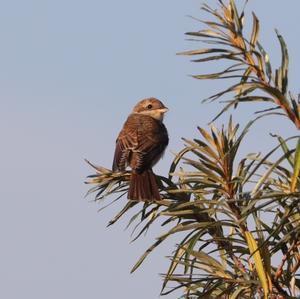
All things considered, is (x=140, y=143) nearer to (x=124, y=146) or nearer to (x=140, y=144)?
(x=140, y=144)

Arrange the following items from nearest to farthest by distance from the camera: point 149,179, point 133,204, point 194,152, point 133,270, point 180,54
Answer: point 180,54
point 133,270
point 194,152
point 133,204
point 149,179

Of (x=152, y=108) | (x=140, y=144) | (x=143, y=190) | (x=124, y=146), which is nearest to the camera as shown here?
(x=143, y=190)

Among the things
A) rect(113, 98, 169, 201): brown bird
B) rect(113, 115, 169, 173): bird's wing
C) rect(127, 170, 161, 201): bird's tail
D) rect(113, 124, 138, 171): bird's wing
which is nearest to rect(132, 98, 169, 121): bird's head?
rect(113, 98, 169, 201): brown bird

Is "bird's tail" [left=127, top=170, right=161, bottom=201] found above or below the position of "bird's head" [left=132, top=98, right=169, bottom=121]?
below

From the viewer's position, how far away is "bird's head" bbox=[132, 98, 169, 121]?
12.3m

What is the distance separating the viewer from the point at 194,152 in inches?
180

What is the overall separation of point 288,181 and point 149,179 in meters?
2.55

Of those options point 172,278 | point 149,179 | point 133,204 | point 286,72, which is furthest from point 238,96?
point 149,179

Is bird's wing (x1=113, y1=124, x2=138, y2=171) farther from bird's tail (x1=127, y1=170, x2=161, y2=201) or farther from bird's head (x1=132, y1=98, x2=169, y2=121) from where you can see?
bird's tail (x1=127, y1=170, x2=161, y2=201)

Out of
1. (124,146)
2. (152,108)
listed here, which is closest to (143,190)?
(124,146)

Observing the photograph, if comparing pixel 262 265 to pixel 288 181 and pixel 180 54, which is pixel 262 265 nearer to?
pixel 288 181

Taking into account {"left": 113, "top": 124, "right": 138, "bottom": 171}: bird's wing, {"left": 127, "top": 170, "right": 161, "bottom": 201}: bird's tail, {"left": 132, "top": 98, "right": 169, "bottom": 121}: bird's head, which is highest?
{"left": 132, "top": 98, "right": 169, "bottom": 121}: bird's head

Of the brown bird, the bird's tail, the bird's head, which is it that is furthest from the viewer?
the bird's head

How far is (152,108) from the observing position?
1252cm
